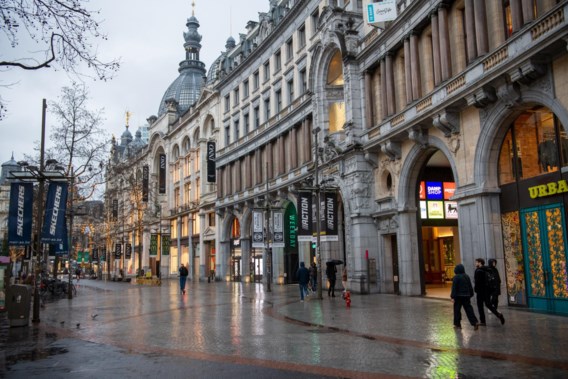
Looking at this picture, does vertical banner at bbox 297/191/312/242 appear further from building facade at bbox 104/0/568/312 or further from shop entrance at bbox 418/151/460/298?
shop entrance at bbox 418/151/460/298

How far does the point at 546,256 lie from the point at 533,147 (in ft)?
12.0

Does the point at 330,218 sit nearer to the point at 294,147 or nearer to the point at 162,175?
the point at 294,147

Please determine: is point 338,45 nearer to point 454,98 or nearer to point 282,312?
point 454,98

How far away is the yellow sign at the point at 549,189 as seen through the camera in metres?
16.0

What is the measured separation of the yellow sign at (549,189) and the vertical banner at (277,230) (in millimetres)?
17354

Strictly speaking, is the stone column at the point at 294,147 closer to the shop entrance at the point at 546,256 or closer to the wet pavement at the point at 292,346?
the wet pavement at the point at 292,346

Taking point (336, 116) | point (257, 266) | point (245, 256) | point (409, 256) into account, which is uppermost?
point (336, 116)

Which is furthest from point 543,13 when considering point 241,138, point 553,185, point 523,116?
point 241,138

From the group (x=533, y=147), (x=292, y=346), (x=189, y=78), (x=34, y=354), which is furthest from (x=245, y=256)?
(x=189, y=78)

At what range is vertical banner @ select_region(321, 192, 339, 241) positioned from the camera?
2681cm

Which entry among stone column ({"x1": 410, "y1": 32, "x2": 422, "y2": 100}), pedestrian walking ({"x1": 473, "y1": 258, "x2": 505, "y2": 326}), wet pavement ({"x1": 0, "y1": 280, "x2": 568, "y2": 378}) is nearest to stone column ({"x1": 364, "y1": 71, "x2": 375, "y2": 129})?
stone column ({"x1": 410, "y1": 32, "x2": 422, "y2": 100})

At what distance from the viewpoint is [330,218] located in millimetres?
27641

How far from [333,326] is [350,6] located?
2293cm

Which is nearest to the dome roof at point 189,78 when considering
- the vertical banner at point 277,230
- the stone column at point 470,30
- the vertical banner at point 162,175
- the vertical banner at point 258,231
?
the vertical banner at point 162,175
